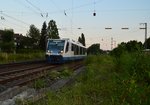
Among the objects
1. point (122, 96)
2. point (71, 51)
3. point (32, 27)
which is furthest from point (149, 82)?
point (32, 27)

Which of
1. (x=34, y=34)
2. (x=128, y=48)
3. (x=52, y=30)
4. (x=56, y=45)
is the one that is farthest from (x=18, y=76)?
(x=34, y=34)

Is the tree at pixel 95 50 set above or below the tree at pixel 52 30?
below

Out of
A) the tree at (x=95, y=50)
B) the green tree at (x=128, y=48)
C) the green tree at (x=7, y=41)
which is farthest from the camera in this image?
the green tree at (x=7, y=41)

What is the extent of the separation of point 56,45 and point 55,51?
3.23 ft

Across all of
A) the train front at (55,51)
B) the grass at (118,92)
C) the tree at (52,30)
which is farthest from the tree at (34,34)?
the grass at (118,92)

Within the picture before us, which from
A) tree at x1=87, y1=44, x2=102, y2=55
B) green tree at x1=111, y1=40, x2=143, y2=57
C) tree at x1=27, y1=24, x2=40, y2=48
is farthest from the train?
tree at x1=27, y1=24, x2=40, y2=48

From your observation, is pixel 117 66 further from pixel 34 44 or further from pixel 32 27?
pixel 32 27

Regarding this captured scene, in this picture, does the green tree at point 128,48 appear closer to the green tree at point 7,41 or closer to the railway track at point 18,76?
the railway track at point 18,76

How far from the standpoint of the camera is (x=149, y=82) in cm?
1235

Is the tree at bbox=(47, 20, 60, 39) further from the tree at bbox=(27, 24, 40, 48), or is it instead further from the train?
the train

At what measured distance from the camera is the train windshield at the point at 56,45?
4203 cm

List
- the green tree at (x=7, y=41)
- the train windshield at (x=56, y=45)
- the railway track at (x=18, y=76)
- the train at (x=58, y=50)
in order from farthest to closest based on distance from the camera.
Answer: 1. the green tree at (x=7, y=41)
2. the train windshield at (x=56, y=45)
3. the train at (x=58, y=50)
4. the railway track at (x=18, y=76)

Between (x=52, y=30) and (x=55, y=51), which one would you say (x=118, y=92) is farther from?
(x=52, y=30)

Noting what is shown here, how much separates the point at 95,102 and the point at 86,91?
241 centimetres
